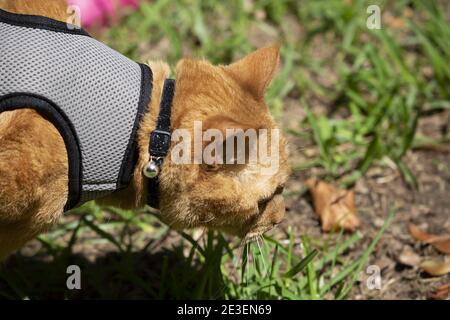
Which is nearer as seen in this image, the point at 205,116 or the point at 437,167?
the point at 205,116

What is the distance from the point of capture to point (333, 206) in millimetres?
3277

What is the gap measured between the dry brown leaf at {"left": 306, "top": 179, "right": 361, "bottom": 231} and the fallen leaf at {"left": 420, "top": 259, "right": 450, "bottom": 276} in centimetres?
40

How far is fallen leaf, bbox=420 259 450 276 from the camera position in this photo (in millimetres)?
2881

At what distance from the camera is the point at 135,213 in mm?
3197

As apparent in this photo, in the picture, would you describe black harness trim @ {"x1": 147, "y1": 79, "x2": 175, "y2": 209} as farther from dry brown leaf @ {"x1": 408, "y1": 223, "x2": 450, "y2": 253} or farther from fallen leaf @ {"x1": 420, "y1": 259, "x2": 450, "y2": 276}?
dry brown leaf @ {"x1": 408, "y1": 223, "x2": 450, "y2": 253}

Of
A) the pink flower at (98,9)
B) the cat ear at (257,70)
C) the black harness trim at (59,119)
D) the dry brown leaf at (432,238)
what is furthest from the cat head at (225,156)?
the pink flower at (98,9)

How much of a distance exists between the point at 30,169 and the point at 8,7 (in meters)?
0.61

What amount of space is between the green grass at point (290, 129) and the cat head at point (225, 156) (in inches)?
12.0

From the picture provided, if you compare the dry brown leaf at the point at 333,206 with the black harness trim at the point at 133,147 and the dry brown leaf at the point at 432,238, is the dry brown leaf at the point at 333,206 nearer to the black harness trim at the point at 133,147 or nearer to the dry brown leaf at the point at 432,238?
the dry brown leaf at the point at 432,238

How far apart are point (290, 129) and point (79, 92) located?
70.5 inches

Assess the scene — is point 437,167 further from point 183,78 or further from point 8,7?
point 8,7

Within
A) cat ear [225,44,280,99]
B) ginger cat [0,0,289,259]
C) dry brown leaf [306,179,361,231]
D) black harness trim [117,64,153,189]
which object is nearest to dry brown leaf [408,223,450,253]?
dry brown leaf [306,179,361,231]

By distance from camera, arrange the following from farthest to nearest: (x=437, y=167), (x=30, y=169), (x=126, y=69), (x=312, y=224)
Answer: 1. (x=437, y=167)
2. (x=312, y=224)
3. (x=126, y=69)
4. (x=30, y=169)

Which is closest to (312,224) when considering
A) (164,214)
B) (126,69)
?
(164,214)
